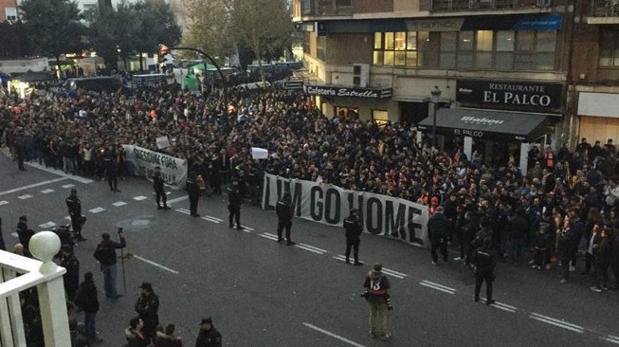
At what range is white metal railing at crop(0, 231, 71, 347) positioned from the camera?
3.15m

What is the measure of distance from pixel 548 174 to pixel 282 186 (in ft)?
26.1

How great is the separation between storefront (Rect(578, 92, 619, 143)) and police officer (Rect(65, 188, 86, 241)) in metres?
17.9

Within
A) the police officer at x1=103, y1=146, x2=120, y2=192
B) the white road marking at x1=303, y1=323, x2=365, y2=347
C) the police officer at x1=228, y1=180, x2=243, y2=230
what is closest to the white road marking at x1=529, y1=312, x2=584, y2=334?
the white road marking at x1=303, y1=323, x2=365, y2=347

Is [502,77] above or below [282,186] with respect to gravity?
above

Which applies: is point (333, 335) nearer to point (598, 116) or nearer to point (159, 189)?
point (159, 189)

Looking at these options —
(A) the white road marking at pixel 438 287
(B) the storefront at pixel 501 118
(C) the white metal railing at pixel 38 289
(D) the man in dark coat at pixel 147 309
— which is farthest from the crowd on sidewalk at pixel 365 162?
(C) the white metal railing at pixel 38 289

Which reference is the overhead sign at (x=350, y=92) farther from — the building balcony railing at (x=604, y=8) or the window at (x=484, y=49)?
the building balcony railing at (x=604, y=8)

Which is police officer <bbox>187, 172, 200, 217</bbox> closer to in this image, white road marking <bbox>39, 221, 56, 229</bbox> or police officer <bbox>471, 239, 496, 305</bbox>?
white road marking <bbox>39, 221, 56, 229</bbox>

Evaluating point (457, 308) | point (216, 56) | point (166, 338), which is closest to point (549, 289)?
point (457, 308)

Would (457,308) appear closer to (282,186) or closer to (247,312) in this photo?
(247,312)

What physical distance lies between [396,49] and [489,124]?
268 inches

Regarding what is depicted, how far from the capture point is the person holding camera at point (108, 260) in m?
12.6

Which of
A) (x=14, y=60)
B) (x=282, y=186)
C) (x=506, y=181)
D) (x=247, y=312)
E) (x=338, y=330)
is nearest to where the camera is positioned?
(x=338, y=330)

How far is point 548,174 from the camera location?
704 inches
